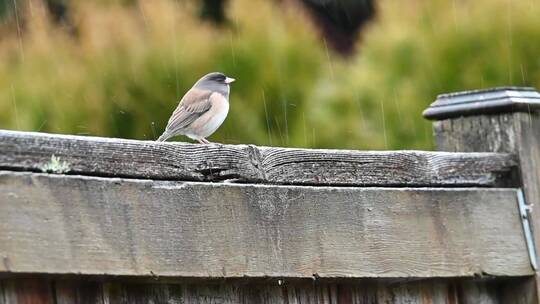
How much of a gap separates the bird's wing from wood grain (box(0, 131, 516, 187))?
240 cm

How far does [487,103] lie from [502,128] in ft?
0.27

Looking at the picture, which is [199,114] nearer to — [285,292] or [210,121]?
[210,121]

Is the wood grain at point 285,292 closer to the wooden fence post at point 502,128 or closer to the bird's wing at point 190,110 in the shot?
the wooden fence post at point 502,128

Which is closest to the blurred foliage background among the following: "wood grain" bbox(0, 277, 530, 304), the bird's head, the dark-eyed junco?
the bird's head

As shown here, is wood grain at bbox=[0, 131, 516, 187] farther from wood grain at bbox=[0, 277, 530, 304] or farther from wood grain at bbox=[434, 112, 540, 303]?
wood grain at bbox=[0, 277, 530, 304]

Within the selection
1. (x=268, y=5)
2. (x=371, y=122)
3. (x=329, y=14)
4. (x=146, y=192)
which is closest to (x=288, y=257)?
(x=146, y=192)

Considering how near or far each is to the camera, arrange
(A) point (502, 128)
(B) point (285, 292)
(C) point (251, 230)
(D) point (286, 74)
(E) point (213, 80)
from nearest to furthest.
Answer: (C) point (251, 230) < (B) point (285, 292) < (A) point (502, 128) < (E) point (213, 80) < (D) point (286, 74)

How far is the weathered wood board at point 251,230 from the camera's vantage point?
1762 millimetres

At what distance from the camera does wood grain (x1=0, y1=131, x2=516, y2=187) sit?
72.0 inches

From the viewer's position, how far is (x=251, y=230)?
212cm

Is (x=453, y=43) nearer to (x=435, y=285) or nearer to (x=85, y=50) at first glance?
(x=85, y=50)

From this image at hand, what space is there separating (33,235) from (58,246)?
50 mm

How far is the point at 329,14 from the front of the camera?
13359 mm

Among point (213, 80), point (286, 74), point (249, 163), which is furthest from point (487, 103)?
point (286, 74)
